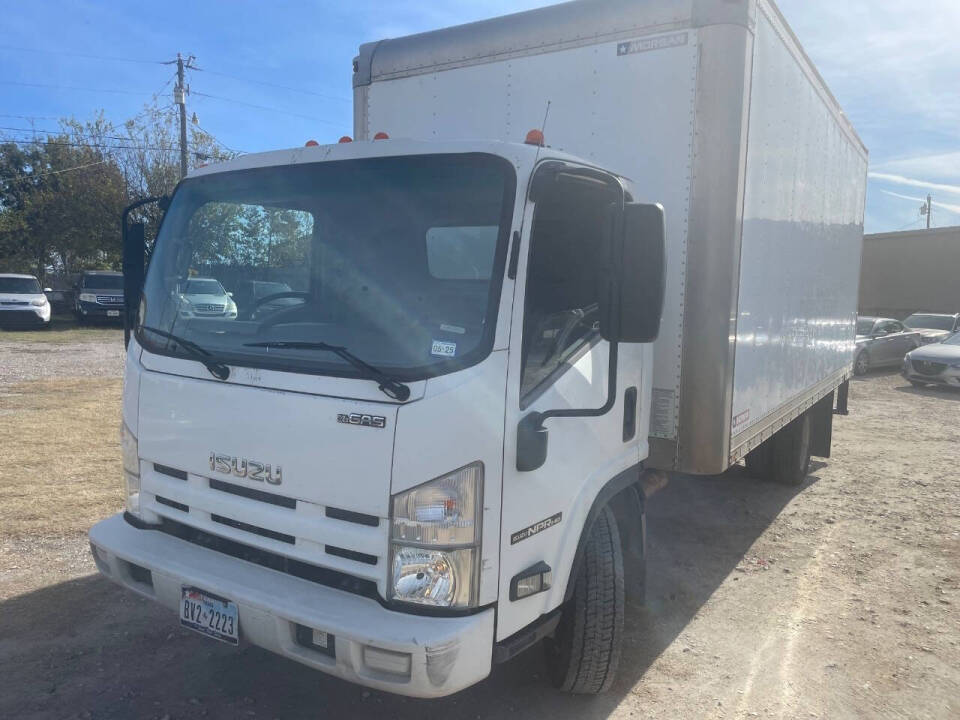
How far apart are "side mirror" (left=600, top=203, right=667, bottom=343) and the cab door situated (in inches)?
5.6

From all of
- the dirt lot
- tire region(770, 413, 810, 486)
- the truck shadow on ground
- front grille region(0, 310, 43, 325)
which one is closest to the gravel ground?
front grille region(0, 310, 43, 325)

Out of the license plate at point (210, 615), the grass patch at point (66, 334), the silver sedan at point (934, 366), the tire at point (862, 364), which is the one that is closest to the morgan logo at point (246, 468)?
the license plate at point (210, 615)

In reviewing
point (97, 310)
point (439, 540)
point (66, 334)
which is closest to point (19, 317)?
point (66, 334)

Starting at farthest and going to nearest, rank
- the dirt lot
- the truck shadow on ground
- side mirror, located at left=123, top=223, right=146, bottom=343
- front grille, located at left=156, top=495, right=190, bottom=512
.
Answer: side mirror, located at left=123, top=223, right=146, bottom=343 < the dirt lot < the truck shadow on ground < front grille, located at left=156, top=495, right=190, bottom=512

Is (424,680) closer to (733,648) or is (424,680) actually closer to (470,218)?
(470,218)

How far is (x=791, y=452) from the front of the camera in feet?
23.5

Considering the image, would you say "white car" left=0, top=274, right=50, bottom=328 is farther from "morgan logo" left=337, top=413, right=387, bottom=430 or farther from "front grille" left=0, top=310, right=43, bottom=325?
"morgan logo" left=337, top=413, right=387, bottom=430

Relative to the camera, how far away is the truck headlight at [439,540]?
2.56 meters

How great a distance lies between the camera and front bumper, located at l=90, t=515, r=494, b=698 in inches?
97.6

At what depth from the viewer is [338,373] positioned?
2723mm

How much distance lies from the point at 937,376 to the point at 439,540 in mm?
16015

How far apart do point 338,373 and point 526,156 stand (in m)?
1.05

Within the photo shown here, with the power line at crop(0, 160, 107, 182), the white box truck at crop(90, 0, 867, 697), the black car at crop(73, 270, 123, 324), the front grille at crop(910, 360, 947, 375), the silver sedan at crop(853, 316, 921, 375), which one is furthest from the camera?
the power line at crop(0, 160, 107, 182)

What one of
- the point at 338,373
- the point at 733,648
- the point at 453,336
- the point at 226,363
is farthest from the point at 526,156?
the point at 733,648
